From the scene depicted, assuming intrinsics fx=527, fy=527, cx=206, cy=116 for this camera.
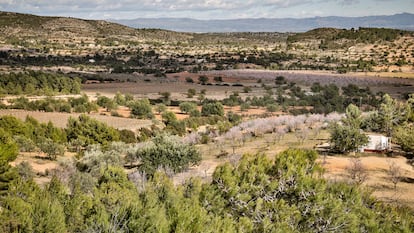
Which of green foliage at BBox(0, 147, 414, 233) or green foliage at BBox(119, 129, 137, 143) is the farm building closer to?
green foliage at BBox(0, 147, 414, 233)

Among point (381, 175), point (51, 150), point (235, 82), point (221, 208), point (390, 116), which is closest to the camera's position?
point (221, 208)

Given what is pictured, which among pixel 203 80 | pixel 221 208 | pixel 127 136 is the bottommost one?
pixel 203 80

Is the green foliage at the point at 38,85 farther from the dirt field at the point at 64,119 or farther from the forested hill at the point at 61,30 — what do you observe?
the forested hill at the point at 61,30

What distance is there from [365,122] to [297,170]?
21144mm

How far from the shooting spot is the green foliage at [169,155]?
25.2 meters

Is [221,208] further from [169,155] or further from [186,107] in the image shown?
[186,107]

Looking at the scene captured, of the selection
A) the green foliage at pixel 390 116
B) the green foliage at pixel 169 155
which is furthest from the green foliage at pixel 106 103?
the green foliage at pixel 390 116

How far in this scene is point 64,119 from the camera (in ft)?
146

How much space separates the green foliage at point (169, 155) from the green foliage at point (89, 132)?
852cm

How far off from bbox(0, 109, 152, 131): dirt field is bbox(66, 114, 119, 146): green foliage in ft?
18.2

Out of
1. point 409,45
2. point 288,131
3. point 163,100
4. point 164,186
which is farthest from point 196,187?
point 409,45

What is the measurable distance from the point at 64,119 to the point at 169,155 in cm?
2130

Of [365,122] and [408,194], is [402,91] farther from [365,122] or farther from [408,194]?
[408,194]

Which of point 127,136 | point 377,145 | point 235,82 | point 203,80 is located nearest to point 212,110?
point 127,136
